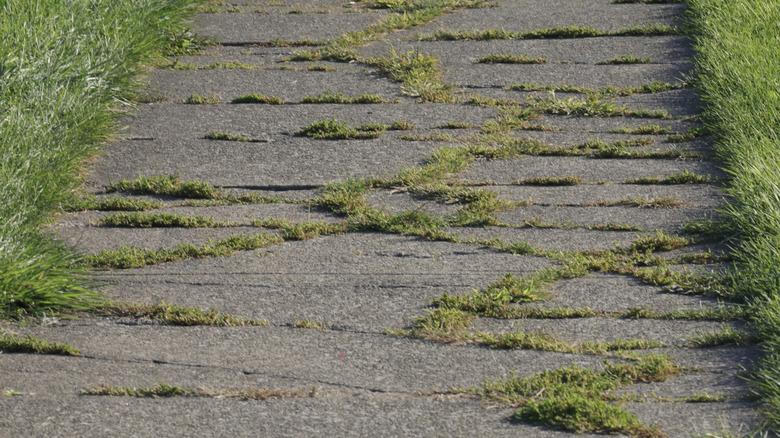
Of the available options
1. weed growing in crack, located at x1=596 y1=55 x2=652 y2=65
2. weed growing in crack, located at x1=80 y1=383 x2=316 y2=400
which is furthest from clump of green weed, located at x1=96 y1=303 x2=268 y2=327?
weed growing in crack, located at x1=596 y1=55 x2=652 y2=65

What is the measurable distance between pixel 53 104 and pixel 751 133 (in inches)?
109

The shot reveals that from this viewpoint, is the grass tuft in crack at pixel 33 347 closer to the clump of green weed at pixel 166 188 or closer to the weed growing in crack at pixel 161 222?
the weed growing in crack at pixel 161 222

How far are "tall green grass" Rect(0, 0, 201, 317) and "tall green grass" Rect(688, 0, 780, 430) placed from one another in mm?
2049

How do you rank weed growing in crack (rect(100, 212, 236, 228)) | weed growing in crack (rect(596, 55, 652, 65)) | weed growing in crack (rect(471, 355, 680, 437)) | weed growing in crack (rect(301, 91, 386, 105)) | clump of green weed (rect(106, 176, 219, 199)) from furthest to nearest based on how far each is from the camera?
weed growing in crack (rect(596, 55, 652, 65)) < weed growing in crack (rect(301, 91, 386, 105)) < clump of green weed (rect(106, 176, 219, 199)) < weed growing in crack (rect(100, 212, 236, 228)) < weed growing in crack (rect(471, 355, 680, 437))

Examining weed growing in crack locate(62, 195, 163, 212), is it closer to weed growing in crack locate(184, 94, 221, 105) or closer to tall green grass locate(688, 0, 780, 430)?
weed growing in crack locate(184, 94, 221, 105)

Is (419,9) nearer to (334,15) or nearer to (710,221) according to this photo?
(334,15)

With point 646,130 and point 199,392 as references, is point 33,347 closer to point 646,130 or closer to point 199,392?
point 199,392

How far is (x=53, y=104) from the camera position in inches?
187

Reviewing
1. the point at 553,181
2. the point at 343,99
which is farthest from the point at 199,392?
the point at 343,99

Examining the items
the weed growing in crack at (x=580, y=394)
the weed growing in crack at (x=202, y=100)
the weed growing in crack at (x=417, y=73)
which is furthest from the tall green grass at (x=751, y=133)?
the weed growing in crack at (x=202, y=100)

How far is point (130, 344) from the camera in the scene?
3.53 meters

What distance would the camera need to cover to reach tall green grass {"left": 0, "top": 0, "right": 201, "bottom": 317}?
3.70 meters

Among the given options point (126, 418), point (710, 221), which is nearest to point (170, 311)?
point (126, 418)

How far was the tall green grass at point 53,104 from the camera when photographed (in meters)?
3.70
